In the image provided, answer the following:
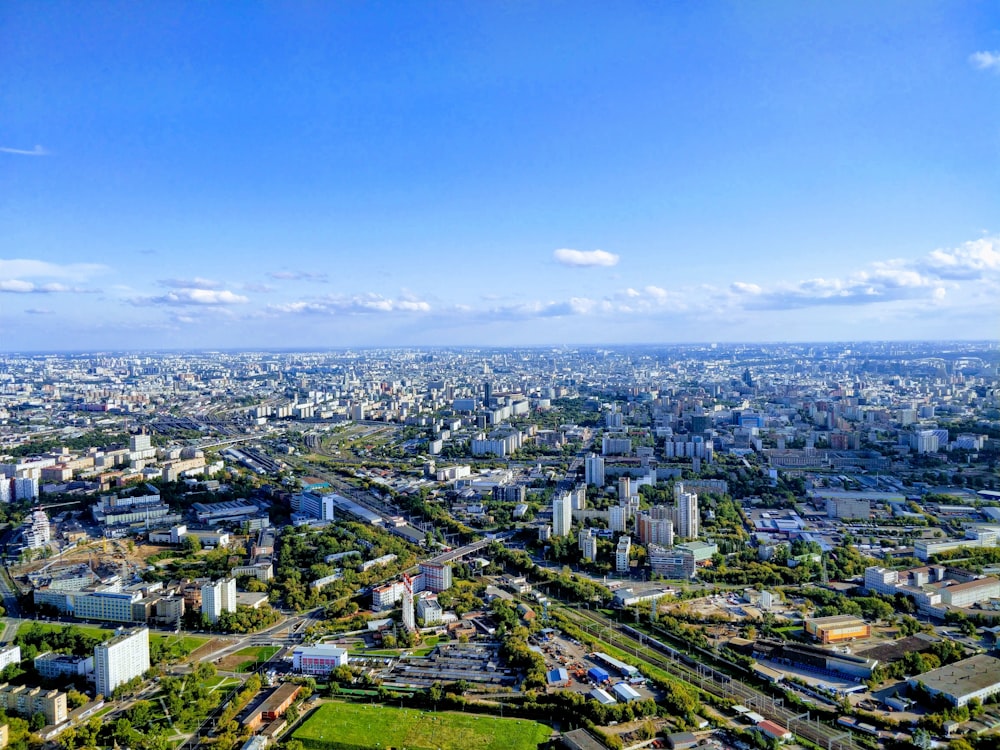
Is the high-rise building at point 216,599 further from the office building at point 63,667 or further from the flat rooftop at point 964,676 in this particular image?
the flat rooftop at point 964,676

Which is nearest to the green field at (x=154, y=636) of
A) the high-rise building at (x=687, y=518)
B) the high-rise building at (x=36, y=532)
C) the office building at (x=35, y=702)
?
the office building at (x=35, y=702)

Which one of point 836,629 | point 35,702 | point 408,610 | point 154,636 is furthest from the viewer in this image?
point 408,610

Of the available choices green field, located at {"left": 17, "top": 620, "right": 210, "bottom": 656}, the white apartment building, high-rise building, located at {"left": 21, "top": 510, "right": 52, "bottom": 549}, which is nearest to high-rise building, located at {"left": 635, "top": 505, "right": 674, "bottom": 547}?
green field, located at {"left": 17, "top": 620, "right": 210, "bottom": 656}

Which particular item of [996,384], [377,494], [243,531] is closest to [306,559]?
[243,531]

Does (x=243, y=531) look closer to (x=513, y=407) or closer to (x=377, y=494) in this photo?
(x=377, y=494)

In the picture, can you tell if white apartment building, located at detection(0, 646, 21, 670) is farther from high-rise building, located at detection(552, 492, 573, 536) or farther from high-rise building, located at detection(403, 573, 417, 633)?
high-rise building, located at detection(552, 492, 573, 536)

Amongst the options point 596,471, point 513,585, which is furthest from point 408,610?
point 596,471

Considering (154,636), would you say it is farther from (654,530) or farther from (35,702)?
(654,530)
